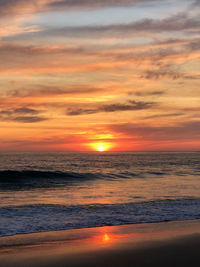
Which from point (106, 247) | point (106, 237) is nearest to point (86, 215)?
point (106, 237)

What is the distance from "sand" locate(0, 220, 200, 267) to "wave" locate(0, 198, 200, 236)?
91cm

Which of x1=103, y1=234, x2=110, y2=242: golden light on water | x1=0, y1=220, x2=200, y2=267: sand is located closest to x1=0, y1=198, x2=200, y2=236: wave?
x1=0, y1=220, x2=200, y2=267: sand

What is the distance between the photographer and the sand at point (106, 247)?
7062 millimetres

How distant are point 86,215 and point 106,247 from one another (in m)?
4.65

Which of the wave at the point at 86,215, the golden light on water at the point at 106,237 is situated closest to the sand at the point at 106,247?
the golden light on water at the point at 106,237

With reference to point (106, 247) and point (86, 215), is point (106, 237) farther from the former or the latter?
point (86, 215)

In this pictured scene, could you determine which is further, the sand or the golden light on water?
the golden light on water

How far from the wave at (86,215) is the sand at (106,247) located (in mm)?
913

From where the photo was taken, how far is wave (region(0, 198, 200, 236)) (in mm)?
10867

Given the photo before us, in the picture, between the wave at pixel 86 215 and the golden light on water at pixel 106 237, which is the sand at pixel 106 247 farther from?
the wave at pixel 86 215

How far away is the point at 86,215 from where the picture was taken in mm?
12727

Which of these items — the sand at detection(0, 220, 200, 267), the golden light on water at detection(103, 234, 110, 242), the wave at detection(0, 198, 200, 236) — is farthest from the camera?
the wave at detection(0, 198, 200, 236)

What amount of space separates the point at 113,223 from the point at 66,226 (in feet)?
5.93

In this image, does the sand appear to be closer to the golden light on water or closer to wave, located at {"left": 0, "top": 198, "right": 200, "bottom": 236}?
the golden light on water
